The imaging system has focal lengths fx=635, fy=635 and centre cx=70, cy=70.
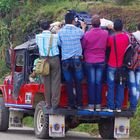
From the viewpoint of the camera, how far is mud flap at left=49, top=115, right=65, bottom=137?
12930mm

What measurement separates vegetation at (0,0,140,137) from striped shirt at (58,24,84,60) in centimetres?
859

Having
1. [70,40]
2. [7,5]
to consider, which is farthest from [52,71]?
[7,5]

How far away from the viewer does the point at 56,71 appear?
42.5 ft

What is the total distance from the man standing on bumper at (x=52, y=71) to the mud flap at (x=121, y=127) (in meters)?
1.39

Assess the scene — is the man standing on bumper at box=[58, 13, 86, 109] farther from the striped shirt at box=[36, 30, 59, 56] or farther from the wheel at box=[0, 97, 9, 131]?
the wheel at box=[0, 97, 9, 131]

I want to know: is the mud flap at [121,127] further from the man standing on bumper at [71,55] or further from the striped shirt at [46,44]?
the striped shirt at [46,44]

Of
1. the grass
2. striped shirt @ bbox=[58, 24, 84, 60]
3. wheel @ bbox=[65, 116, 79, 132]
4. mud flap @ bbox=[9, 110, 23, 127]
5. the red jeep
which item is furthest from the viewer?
mud flap @ bbox=[9, 110, 23, 127]

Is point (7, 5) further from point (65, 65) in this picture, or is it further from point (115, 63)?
point (115, 63)

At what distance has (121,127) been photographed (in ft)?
43.7

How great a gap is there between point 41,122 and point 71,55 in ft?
5.86

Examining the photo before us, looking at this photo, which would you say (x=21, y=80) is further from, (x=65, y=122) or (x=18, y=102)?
(x=65, y=122)

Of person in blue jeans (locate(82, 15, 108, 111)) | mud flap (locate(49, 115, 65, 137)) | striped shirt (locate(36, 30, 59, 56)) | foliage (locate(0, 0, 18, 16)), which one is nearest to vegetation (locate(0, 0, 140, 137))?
foliage (locate(0, 0, 18, 16))

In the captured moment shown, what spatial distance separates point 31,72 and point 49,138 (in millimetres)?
1816

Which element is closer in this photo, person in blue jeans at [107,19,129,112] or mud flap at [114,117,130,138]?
person in blue jeans at [107,19,129,112]
